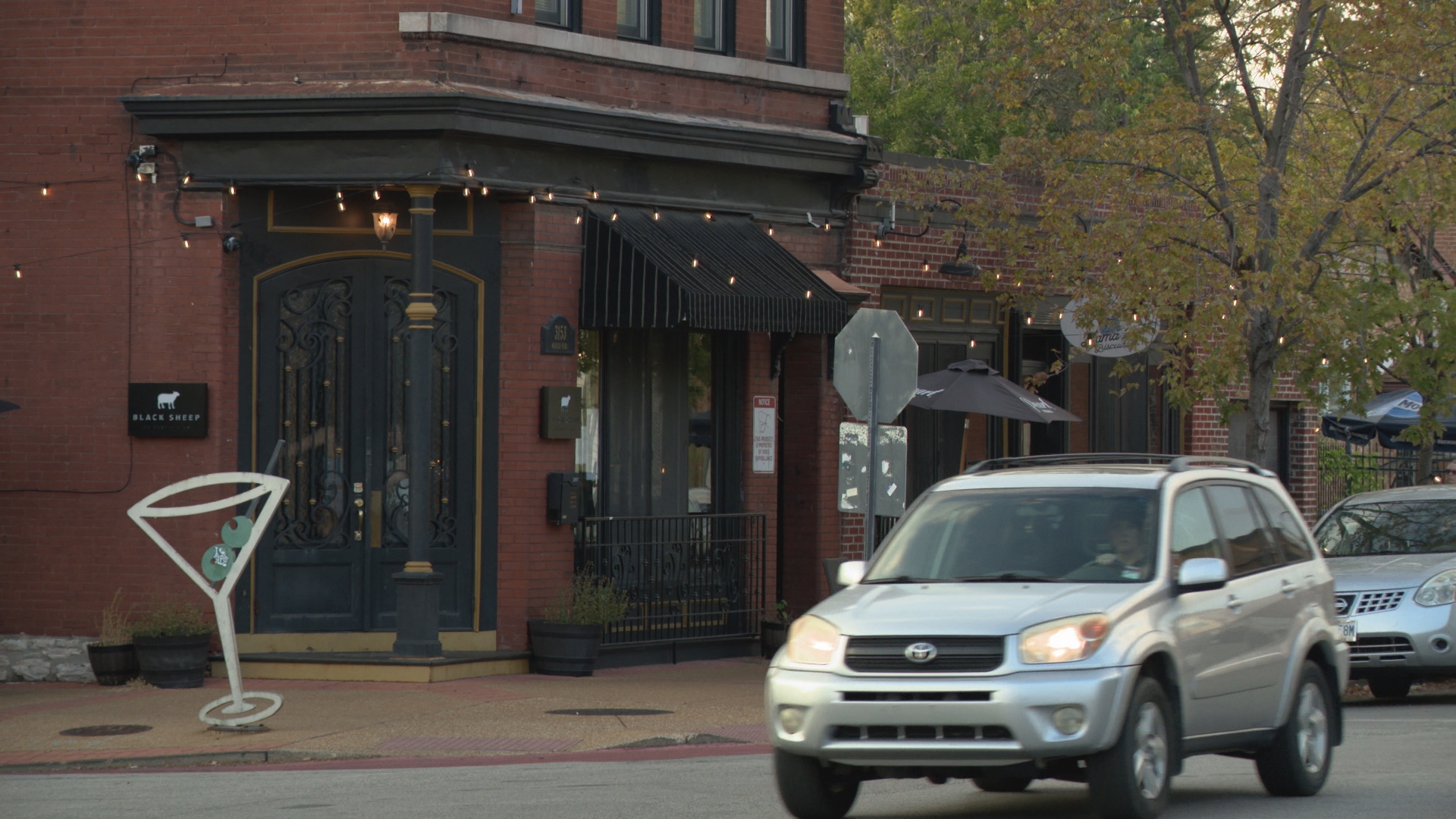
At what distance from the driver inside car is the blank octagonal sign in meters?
4.15

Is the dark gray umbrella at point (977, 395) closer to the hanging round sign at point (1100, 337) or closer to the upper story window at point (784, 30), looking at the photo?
the hanging round sign at point (1100, 337)

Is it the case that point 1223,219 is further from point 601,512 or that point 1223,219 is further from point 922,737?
point 922,737

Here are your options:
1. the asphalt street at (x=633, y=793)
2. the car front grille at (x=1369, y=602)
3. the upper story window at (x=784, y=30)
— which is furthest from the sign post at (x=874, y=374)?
the upper story window at (x=784, y=30)

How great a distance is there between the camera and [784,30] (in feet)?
59.6

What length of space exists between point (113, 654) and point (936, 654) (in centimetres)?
889

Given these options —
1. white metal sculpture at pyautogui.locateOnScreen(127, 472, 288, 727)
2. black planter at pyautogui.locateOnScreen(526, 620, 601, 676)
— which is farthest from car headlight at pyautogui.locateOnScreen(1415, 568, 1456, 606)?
white metal sculpture at pyautogui.locateOnScreen(127, 472, 288, 727)

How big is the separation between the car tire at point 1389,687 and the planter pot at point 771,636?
513cm

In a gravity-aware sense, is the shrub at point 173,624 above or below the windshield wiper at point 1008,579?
below

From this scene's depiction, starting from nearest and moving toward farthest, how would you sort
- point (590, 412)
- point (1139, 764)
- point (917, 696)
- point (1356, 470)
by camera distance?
1. point (917, 696)
2. point (1139, 764)
3. point (590, 412)
4. point (1356, 470)

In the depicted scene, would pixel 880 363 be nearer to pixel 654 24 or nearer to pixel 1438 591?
pixel 1438 591

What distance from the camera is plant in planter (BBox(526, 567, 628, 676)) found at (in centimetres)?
1552

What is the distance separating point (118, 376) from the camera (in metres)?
15.5

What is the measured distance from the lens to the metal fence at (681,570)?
16.5 meters

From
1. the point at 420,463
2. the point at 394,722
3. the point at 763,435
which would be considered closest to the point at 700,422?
the point at 763,435
